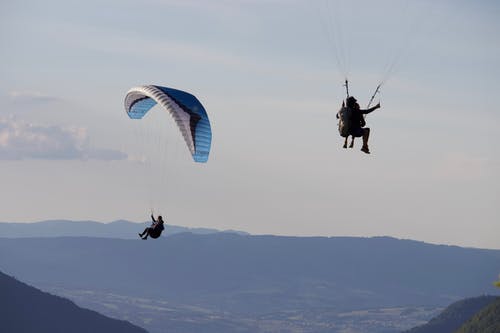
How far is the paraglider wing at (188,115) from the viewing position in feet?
239

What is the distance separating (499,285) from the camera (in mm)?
41688

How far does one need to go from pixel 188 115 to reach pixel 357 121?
58.2ft

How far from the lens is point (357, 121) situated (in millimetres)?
60094

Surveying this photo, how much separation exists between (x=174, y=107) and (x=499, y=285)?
3749 centimetres

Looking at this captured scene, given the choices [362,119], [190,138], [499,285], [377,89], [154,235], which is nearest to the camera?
[499,285]

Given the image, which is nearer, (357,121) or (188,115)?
(357,121)

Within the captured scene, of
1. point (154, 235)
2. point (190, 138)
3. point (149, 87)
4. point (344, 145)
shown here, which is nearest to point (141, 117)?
point (149, 87)

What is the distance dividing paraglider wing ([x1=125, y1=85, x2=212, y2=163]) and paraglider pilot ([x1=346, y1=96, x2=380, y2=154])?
14.1m

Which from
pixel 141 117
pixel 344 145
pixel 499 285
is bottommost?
pixel 499 285

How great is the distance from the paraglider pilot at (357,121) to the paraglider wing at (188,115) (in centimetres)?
1411

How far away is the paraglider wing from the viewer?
7288 cm

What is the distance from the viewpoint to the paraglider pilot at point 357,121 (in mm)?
59969

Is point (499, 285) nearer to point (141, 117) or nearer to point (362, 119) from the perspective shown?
point (362, 119)

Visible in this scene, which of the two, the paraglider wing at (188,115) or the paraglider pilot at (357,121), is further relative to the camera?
the paraglider wing at (188,115)
